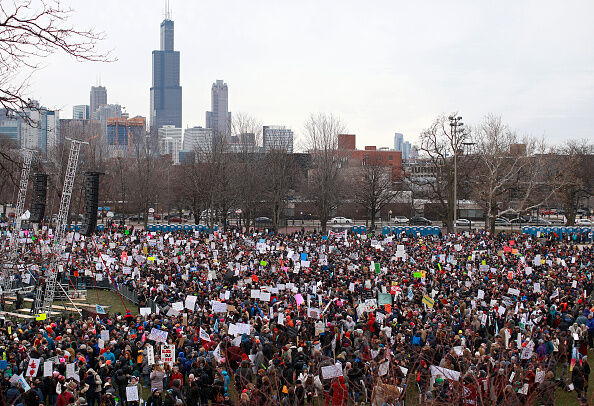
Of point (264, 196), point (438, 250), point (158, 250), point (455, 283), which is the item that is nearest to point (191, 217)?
point (264, 196)

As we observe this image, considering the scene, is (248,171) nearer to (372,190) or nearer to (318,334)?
(372,190)

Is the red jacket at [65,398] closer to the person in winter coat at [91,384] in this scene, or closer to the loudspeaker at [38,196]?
the person in winter coat at [91,384]

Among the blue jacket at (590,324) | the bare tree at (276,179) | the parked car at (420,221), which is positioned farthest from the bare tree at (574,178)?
the blue jacket at (590,324)

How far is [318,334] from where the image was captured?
53.7ft

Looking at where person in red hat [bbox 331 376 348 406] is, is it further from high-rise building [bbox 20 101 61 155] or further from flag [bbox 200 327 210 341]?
high-rise building [bbox 20 101 61 155]

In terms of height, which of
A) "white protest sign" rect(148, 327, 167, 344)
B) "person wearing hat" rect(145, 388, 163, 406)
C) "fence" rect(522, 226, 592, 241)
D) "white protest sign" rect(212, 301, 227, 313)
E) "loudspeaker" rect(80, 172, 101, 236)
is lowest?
"person wearing hat" rect(145, 388, 163, 406)

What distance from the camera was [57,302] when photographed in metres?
26.1

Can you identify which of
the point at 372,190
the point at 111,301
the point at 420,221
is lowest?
the point at 111,301

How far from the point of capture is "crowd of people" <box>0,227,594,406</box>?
11773mm

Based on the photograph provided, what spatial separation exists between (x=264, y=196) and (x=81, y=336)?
135ft

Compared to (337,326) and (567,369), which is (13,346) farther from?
(567,369)

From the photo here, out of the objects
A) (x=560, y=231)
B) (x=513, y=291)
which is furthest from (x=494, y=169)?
(x=513, y=291)

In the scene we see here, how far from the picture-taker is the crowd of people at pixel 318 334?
1177cm

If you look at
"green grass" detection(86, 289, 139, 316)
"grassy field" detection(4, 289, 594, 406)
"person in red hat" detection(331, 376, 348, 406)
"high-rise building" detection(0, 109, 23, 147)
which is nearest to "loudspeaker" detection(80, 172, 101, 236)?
"high-rise building" detection(0, 109, 23, 147)
